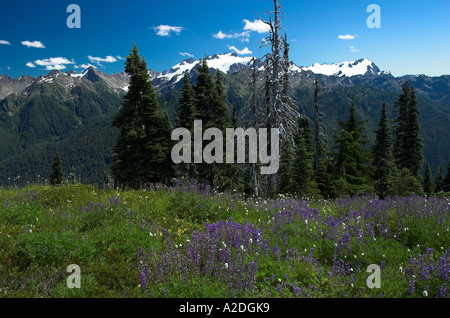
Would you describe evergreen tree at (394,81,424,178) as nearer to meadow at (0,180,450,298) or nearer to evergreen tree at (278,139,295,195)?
evergreen tree at (278,139,295,195)

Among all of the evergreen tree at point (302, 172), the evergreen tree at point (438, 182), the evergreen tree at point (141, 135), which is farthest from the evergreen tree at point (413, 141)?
the evergreen tree at point (141, 135)

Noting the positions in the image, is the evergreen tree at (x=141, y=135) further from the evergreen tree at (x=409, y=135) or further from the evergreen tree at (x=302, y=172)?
the evergreen tree at (x=409, y=135)

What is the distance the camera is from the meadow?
12.2 feet

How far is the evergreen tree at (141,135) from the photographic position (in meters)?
24.6

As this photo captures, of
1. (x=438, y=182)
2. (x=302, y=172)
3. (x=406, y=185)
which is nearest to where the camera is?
(x=406, y=185)

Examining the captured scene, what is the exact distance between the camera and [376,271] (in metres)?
4.17

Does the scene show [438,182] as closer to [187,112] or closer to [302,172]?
[187,112]

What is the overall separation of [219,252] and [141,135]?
21477 millimetres

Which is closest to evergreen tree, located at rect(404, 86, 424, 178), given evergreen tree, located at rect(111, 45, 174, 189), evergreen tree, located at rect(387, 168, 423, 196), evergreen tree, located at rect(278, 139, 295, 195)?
evergreen tree, located at rect(387, 168, 423, 196)

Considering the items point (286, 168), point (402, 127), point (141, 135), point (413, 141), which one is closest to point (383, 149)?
point (413, 141)

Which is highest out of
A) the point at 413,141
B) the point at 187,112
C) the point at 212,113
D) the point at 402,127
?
the point at 187,112

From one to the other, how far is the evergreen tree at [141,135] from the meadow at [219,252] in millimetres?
17450

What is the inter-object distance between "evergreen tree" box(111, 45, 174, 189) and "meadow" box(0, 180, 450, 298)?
17450 millimetres

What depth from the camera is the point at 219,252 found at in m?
4.50
